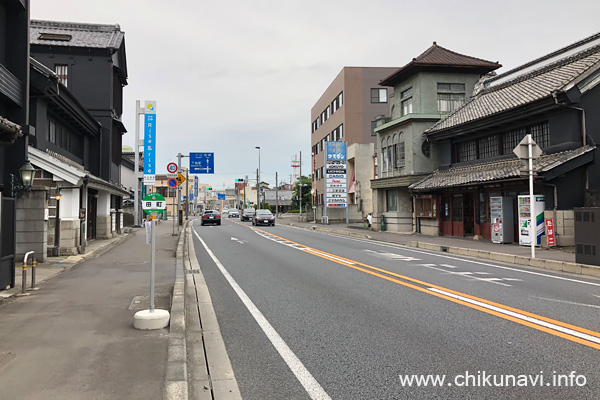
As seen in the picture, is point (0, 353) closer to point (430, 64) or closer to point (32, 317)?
point (32, 317)

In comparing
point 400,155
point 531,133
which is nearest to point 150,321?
point 531,133

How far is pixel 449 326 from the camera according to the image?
578cm

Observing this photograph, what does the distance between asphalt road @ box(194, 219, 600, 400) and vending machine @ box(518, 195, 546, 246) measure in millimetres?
5860

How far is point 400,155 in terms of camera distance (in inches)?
1071

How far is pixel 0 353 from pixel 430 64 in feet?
84.5

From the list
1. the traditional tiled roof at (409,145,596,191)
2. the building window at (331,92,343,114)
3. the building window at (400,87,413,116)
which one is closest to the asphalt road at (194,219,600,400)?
the traditional tiled roof at (409,145,596,191)

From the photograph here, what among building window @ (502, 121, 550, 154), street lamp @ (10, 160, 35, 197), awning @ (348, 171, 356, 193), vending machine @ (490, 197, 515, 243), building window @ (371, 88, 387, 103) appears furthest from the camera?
building window @ (371, 88, 387, 103)

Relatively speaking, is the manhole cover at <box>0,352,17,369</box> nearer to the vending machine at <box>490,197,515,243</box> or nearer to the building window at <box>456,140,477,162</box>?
the vending machine at <box>490,197,515,243</box>

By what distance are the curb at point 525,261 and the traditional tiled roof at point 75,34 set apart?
21.0 m

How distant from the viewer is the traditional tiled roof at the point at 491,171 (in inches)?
605

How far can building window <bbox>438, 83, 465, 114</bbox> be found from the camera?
26281mm

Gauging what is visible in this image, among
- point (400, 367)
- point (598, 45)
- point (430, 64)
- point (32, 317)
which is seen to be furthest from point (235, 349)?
point (430, 64)

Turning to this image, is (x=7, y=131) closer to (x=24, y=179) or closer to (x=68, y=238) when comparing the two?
(x=24, y=179)

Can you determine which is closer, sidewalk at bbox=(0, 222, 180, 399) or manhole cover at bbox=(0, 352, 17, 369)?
sidewalk at bbox=(0, 222, 180, 399)
